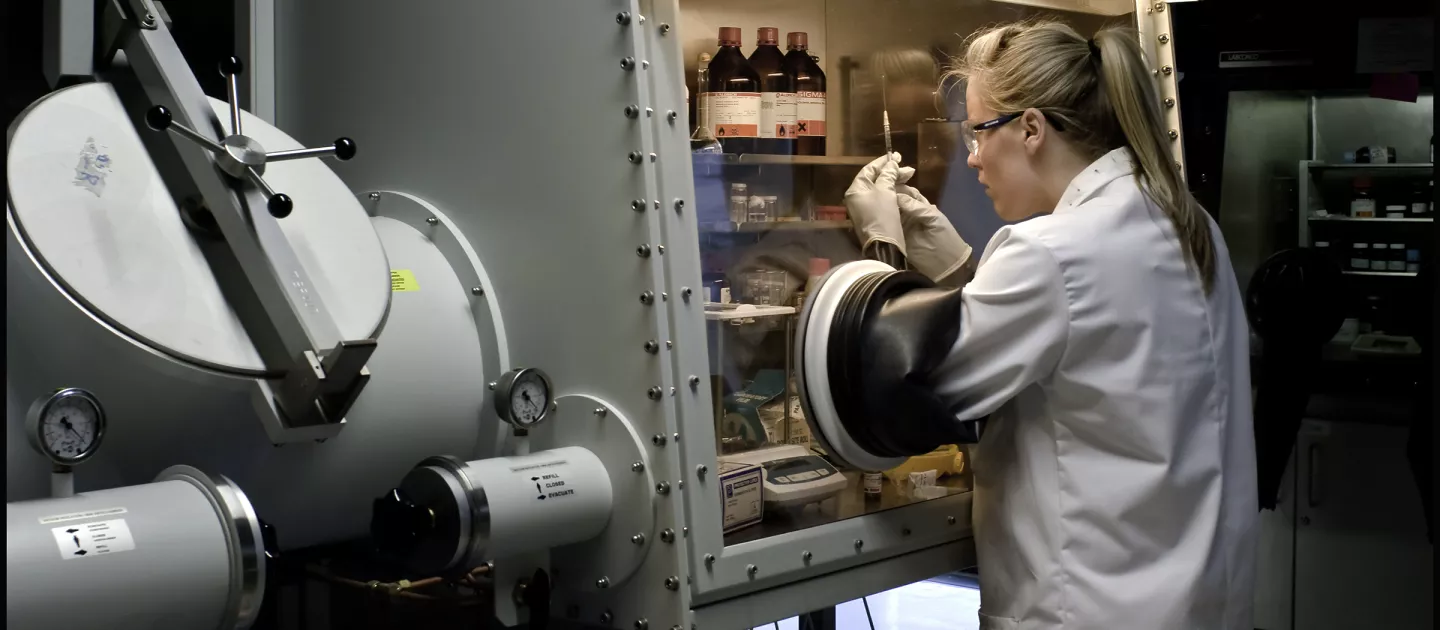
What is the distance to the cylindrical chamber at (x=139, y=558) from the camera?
1.22 m

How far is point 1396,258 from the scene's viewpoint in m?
3.67

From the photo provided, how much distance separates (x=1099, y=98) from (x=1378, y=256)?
236 centimetres

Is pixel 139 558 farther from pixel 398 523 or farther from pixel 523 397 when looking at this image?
pixel 523 397

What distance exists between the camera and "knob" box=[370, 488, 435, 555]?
5.15ft

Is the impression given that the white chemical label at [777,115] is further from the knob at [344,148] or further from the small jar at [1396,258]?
the small jar at [1396,258]

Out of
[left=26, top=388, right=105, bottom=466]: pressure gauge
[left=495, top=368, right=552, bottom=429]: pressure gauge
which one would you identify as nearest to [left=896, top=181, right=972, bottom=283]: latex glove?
[left=495, top=368, right=552, bottom=429]: pressure gauge

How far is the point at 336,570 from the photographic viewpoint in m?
1.89

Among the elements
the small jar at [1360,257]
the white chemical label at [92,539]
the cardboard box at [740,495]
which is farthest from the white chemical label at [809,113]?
the small jar at [1360,257]

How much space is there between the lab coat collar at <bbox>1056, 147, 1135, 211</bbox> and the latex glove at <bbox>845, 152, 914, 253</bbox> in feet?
1.34

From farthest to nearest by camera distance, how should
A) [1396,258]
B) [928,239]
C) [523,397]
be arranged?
[1396,258], [928,239], [523,397]

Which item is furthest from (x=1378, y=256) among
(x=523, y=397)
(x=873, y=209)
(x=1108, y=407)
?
(x=523, y=397)

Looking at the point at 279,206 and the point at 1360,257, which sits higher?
the point at 279,206

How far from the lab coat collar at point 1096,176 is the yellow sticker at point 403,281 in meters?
0.93

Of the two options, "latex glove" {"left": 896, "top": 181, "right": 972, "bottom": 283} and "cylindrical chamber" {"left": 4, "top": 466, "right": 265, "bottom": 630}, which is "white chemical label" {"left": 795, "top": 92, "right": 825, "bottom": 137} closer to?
"latex glove" {"left": 896, "top": 181, "right": 972, "bottom": 283}
